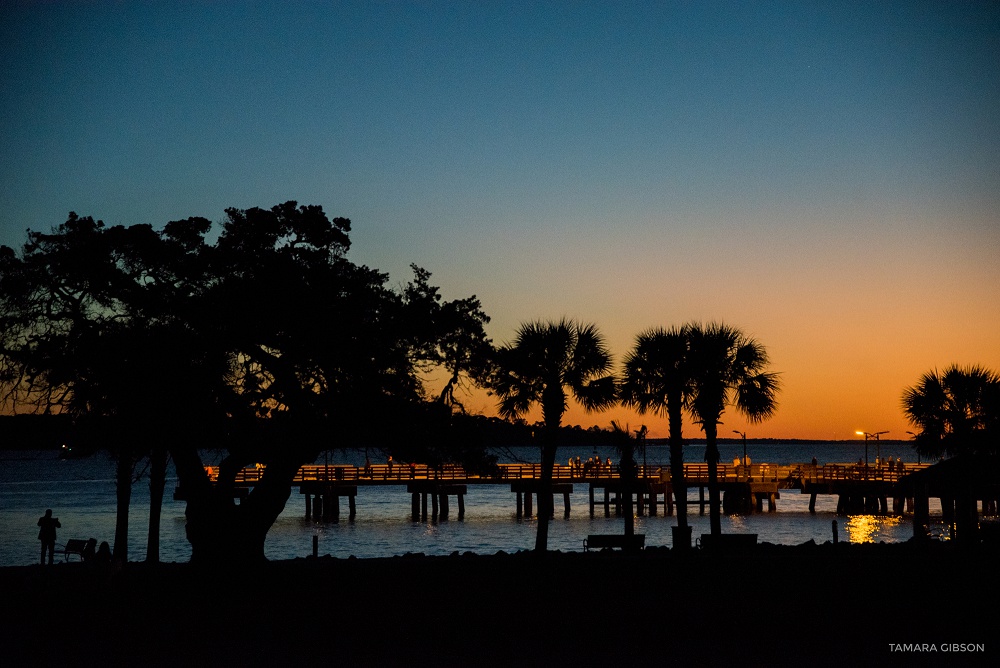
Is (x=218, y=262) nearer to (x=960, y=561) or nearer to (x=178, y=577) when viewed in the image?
(x=178, y=577)

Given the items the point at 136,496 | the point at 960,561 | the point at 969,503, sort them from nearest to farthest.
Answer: the point at 960,561 < the point at 969,503 < the point at 136,496

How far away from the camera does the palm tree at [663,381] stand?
29250 millimetres

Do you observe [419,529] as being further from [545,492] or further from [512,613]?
[512,613]

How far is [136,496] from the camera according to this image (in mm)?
113875

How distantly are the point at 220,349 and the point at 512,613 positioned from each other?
27.6 ft

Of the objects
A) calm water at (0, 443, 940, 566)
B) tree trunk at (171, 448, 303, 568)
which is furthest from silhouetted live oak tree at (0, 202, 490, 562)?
calm water at (0, 443, 940, 566)

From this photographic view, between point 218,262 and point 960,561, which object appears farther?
point 960,561

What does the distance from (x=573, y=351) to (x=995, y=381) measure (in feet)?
57.2

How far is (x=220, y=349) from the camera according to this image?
19969 millimetres

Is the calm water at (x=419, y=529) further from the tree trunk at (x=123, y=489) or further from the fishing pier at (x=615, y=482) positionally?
the tree trunk at (x=123, y=489)

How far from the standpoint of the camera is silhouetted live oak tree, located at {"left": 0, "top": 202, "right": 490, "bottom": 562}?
1934 cm

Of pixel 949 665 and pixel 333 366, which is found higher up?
pixel 333 366

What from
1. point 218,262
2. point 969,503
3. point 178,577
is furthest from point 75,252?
point 969,503

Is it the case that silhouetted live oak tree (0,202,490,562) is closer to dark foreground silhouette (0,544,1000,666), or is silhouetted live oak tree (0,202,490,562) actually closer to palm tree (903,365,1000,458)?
dark foreground silhouette (0,544,1000,666)
